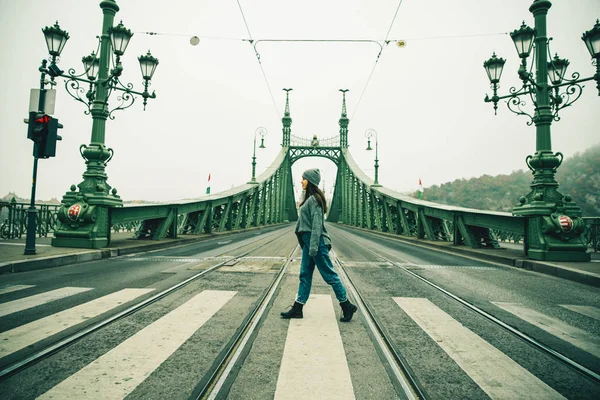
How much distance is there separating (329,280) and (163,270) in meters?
4.01

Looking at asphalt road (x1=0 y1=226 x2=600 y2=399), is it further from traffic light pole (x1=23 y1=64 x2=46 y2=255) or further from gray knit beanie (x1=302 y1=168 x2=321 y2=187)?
traffic light pole (x1=23 y1=64 x2=46 y2=255)

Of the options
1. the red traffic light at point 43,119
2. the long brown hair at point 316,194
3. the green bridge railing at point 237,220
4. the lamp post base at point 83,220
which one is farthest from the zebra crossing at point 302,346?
the green bridge railing at point 237,220

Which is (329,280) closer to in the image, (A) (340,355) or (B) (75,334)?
(A) (340,355)

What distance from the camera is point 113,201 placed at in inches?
357

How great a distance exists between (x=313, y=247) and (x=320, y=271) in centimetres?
33

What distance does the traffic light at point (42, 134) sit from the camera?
7.53 m

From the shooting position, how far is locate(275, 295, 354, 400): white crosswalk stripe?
7.25 ft

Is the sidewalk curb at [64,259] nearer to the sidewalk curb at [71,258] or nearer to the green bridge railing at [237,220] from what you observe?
the sidewalk curb at [71,258]

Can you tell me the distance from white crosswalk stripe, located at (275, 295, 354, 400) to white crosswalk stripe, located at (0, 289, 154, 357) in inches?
79.0

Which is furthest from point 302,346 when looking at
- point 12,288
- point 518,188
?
point 518,188

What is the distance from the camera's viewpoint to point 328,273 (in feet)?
12.7

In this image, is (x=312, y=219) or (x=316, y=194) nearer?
(x=312, y=219)

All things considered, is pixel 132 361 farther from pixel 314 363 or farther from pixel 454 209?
pixel 454 209

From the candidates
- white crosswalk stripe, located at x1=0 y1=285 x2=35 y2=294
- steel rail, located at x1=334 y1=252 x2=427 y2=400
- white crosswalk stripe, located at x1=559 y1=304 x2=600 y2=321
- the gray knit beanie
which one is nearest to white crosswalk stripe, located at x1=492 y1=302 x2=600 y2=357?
white crosswalk stripe, located at x1=559 y1=304 x2=600 y2=321
